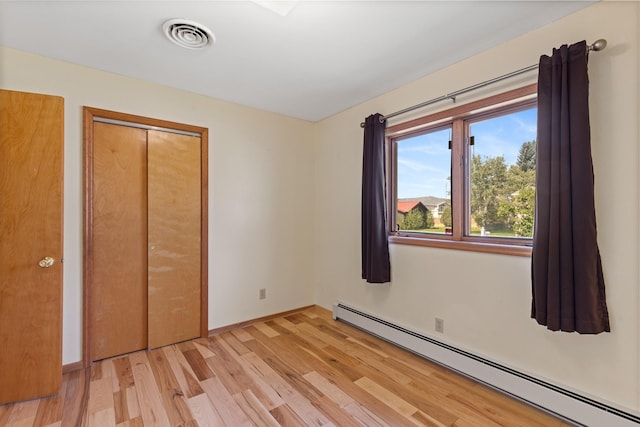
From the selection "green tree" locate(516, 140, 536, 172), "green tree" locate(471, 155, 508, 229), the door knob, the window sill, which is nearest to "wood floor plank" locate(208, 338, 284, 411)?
the door knob

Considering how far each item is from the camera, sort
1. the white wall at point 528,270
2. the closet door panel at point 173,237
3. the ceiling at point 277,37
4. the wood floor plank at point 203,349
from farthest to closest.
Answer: the closet door panel at point 173,237
the wood floor plank at point 203,349
the ceiling at point 277,37
the white wall at point 528,270

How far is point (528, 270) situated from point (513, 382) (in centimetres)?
73

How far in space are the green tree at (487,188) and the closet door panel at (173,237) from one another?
8.23 feet

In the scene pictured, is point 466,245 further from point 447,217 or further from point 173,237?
point 173,237

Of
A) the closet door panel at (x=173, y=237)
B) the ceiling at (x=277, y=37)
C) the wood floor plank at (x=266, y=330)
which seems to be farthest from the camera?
the wood floor plank at (x=266, y=330)

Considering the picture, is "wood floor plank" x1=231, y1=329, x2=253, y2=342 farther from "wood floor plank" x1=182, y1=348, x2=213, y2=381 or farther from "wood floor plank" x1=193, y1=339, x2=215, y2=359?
"wood floor plank" x1=182, y1=348, x2=213, y2=381

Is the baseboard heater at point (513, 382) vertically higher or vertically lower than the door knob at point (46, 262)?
lower

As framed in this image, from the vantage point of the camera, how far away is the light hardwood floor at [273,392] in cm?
173

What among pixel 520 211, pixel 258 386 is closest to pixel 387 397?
pixel 258 386

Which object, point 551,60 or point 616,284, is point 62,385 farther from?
point 551,60

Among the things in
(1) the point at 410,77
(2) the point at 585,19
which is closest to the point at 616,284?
(2) the point at 585,19

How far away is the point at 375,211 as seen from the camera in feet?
9.02

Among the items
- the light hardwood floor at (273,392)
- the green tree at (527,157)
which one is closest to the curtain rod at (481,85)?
the green tree at (527,157)

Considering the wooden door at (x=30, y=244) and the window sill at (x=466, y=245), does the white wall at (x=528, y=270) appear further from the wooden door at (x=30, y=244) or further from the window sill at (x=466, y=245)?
the wooden door at (x=30, y=244)
